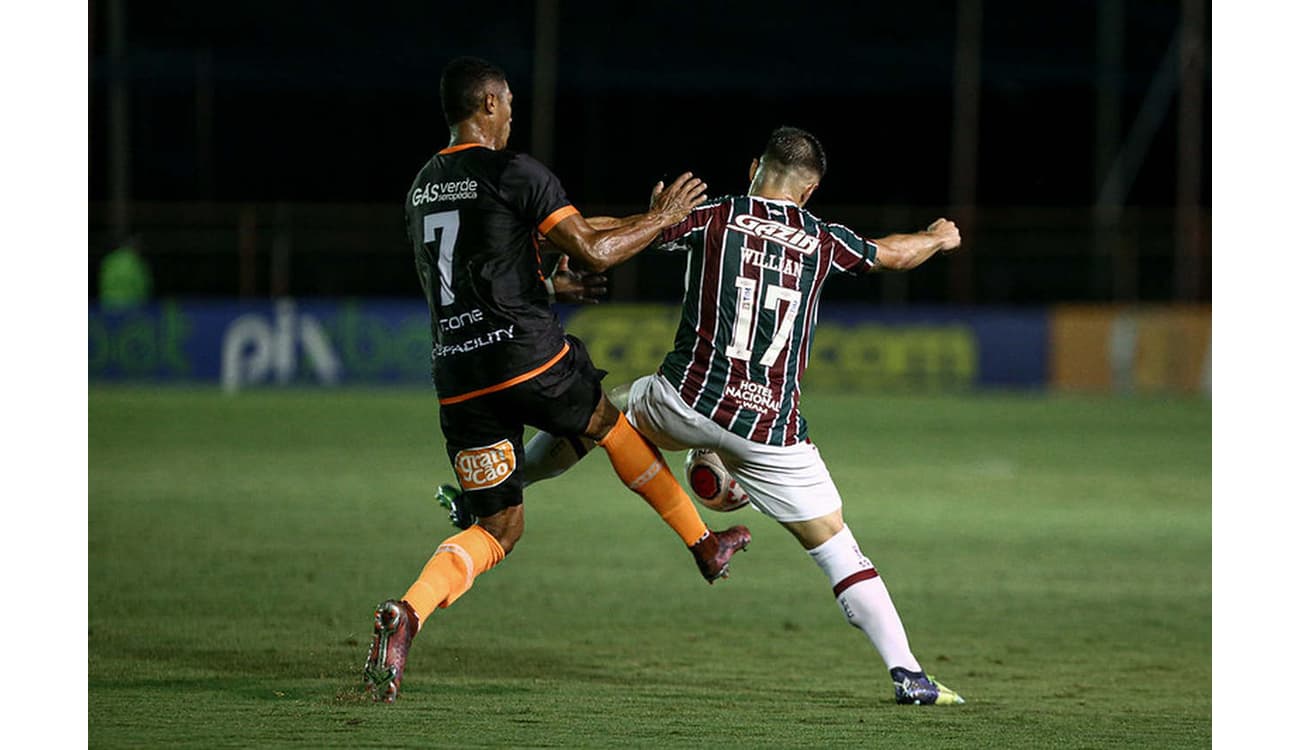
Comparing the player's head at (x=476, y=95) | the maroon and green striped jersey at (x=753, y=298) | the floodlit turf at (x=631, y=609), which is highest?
the player's head at (x=476, y=95)

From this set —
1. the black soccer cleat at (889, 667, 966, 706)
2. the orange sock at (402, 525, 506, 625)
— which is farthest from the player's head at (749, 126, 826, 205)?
the black soccer cleat at (889, 667, 966, 706)

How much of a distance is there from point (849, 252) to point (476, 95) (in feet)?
4.92

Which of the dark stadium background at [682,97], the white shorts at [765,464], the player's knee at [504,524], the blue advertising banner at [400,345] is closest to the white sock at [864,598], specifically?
the white shorts at [765,464]

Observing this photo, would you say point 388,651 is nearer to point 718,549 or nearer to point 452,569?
point 452,569

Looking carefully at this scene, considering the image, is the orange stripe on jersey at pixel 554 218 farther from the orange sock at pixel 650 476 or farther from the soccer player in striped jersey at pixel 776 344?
the orange sock at pixel 650 476

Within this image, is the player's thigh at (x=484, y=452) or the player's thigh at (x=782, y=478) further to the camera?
the player's thigh at (x=782, y=478)

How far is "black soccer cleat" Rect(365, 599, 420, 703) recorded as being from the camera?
6.20 metres

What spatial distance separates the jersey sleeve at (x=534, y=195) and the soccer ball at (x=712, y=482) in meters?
1.26

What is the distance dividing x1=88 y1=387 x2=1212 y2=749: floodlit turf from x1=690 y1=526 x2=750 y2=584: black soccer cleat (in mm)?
465

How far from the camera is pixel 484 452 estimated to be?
6613 mm

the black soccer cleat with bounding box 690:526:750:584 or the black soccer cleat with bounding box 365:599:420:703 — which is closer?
the black soccer cleat with bounding box 365:599:420:703

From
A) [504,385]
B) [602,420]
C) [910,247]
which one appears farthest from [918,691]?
[504,385]

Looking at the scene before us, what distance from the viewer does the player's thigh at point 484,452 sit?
6.58 m

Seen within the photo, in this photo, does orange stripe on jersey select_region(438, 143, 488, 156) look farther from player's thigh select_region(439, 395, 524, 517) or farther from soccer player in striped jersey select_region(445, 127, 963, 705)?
player's thigh select_region(439, 395, 524, 517)
